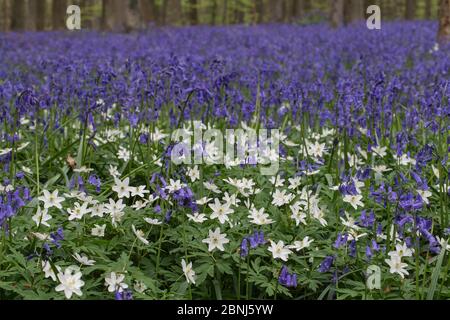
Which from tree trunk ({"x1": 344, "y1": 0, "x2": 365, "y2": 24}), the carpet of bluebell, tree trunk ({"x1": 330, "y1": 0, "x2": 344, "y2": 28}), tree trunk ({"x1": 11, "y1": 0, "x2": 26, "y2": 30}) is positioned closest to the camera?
the carpet of bluebell

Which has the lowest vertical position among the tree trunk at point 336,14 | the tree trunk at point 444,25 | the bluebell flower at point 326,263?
the bluebell flower at point 326,263

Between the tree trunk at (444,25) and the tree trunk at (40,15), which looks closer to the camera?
the tree trunk at (444,25)

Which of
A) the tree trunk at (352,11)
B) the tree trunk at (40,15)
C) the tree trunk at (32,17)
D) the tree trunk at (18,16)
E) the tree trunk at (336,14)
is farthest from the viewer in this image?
the tree trunk at (40,15)

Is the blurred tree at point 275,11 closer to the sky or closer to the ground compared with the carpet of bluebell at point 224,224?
closer to the sky

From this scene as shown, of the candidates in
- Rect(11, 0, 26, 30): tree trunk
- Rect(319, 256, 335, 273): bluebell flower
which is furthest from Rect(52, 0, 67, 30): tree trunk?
Rect(319, 256, 335, 273): bluebell flower

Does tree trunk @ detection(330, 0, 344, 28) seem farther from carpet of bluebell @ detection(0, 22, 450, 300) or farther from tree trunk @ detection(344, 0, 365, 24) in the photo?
carpet of bluebell @ detection(0, 22, 450, 300)

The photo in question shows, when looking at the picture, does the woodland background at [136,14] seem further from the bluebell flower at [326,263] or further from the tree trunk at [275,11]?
the bluebell flower at [326,263]

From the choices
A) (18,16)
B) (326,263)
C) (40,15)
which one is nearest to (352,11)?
(18,16)

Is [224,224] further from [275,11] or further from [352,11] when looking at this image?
[275,11]

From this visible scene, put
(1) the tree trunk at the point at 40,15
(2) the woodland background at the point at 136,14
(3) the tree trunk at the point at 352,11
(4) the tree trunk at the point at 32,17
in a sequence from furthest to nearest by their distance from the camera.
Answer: (1) the tree trunk at the point at 40,15 < (4) the tree trunk at the point at 32,17 < (3) the tree trunk at the point at 352,11 < (2) the woodland background at the point at 136,14

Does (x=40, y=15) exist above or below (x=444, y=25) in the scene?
above

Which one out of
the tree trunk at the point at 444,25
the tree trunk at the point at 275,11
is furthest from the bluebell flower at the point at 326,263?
the tree trunk at the point at 275,11

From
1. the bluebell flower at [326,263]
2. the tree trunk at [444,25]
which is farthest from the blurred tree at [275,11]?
the bluebell flower at [326,263]

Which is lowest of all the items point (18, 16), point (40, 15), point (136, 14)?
point (136, 14)
